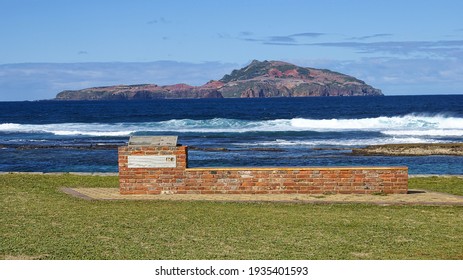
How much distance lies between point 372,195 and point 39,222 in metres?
6.58

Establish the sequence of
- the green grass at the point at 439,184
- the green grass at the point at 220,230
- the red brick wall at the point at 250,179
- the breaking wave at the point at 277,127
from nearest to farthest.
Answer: the green grass at the point at 220,230 < the red brick wall at the point at 250,179 < the green grass at the point at 439,184 < the breaking wave at the point at 277,127

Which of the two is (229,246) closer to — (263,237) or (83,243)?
(263,237)

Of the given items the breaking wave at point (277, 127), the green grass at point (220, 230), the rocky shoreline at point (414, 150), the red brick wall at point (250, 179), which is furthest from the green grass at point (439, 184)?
the breaking wave at point (277, 127)

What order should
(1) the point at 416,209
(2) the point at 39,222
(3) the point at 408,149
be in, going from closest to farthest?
(2) the point at 39,222 → (1) the point at 416,209 → (3) the point at 408,149

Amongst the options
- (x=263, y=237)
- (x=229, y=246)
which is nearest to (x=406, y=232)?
(x=263, y=237)


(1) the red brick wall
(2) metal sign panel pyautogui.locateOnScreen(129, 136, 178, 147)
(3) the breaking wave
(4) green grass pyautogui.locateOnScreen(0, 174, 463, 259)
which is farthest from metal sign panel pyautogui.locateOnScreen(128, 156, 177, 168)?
(3) the breaking wave

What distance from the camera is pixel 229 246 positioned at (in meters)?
8.95

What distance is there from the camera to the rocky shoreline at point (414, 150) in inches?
1357

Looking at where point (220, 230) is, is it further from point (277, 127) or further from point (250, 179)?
point (277, 127)

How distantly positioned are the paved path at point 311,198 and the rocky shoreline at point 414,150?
20.1 meters

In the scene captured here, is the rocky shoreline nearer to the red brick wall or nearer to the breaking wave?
the breaking wave

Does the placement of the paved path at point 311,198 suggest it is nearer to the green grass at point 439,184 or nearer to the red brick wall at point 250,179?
the red brick wall at point 250,179

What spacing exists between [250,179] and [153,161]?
195 cm

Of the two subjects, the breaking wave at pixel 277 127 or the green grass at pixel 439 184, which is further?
the breaking wave at pixel 277 127
